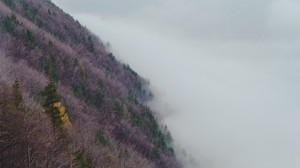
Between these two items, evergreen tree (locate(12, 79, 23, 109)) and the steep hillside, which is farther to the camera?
evergreen tree (locate(12, 79, 23, 109))

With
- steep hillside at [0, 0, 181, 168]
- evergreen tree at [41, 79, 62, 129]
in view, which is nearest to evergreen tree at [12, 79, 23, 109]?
steep hillside at [0, 0, 181, 168]

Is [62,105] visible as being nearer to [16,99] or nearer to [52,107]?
[52,107]

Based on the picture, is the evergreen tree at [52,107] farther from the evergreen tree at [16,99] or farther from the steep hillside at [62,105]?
the evergreen tree at [16,99]

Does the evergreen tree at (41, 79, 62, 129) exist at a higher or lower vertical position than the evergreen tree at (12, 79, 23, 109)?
higher

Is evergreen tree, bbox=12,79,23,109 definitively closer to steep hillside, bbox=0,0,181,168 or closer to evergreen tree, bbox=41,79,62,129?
steep hillside, bbox=0,0,181,168

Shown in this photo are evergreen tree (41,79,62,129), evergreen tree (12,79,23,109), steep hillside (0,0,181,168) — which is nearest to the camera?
steep hillside (0,0,181,168)

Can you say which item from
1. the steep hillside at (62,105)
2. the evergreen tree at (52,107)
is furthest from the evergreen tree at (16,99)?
the evergreen tree at (52,107)

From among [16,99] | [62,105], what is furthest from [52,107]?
[62,105]

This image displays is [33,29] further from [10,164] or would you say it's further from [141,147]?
[10,164]
